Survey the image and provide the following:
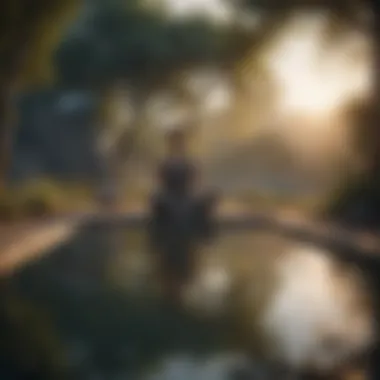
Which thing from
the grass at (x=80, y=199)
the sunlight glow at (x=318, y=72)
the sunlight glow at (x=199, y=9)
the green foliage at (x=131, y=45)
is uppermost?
the sunlight glow at (x=199, y=9)

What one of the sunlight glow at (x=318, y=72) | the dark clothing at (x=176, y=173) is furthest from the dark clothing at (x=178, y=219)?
the sunlight glow at (x=318, y=72)

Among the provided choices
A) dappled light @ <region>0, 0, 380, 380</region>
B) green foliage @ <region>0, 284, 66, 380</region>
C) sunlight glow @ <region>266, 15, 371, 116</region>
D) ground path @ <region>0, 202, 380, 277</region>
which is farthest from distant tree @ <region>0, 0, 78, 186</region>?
sunlight glow @ <region>266, 15, 371, 116</region>

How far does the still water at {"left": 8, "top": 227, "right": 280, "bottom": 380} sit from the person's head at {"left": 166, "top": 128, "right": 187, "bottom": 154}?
200 millimetres

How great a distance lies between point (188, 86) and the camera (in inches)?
67.3

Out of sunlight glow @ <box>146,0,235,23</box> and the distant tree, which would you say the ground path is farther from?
sunlight glow @ <box>146,0,235,23</box>

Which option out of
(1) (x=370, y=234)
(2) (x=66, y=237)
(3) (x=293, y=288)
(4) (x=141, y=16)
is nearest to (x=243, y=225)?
(3) (x=293, y=288)

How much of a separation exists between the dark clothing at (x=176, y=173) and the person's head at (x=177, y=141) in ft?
0.07

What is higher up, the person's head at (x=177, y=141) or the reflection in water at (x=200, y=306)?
the person's head at (x=177, y=141)

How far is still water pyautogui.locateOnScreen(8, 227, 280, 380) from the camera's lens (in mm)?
1632

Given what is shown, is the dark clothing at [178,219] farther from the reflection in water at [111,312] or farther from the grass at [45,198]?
the grass at [45,198]

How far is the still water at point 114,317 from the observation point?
1632 mm

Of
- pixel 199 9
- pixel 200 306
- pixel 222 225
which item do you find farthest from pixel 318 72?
pixel 200 306

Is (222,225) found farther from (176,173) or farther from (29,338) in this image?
(29,338)

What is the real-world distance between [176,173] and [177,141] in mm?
70
